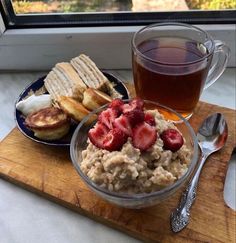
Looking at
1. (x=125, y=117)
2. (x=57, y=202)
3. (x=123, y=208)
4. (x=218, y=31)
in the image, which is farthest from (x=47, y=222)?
(x=218, y=31)

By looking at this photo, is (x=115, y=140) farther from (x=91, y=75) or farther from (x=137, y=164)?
(x=91, y=75)

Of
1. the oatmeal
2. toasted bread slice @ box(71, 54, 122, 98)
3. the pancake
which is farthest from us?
toasted bread slice @ box(71, 54, 122, 98)

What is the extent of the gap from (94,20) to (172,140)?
1.45ft

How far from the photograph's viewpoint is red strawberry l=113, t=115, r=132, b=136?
0.69 metres

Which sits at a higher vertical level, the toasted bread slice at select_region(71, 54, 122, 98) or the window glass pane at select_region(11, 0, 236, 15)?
the window glass pane at select_region(11, 0, 236, 15)

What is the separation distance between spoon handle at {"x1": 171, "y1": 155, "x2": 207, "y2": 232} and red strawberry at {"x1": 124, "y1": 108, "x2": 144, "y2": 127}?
6.7 inches

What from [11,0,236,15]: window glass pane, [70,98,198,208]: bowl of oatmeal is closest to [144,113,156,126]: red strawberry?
[70,98,198,208]: bowl of oatmeal

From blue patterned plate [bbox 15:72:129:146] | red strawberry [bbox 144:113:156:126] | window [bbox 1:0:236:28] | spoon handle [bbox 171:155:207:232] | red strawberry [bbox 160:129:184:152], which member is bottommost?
spoon handle [bbox 171:155:207:232]

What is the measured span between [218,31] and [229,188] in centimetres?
39

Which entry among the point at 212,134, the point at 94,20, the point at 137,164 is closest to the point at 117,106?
the point at 137,164

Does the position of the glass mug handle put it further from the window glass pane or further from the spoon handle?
the spoon handle

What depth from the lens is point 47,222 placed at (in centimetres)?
75

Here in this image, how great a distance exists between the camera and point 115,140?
2.22ft

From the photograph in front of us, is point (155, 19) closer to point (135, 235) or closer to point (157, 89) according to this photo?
point (157, 89)
